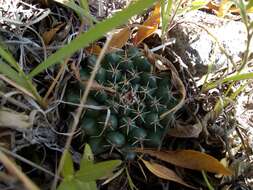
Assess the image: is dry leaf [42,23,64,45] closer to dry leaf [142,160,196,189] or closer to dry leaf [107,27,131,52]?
dry leaf [107,27,131,52]

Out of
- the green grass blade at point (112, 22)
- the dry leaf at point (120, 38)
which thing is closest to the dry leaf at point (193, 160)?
the dry leaf at point (120, 38)

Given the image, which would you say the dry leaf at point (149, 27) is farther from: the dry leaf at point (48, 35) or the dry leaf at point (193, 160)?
the dry leaf at point (193, 160)

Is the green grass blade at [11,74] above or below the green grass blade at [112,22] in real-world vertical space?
below

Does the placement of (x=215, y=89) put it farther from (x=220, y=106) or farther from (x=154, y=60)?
(x=154, y=60)

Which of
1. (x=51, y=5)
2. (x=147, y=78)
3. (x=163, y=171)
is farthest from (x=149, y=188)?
(x=51, y=5)

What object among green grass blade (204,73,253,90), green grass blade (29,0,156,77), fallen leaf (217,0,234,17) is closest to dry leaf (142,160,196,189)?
green grass blade (204,73,253,90)

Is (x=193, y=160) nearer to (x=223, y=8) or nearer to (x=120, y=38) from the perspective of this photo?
(x=120, y=38)

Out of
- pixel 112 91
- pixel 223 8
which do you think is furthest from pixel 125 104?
pixel 223 8
